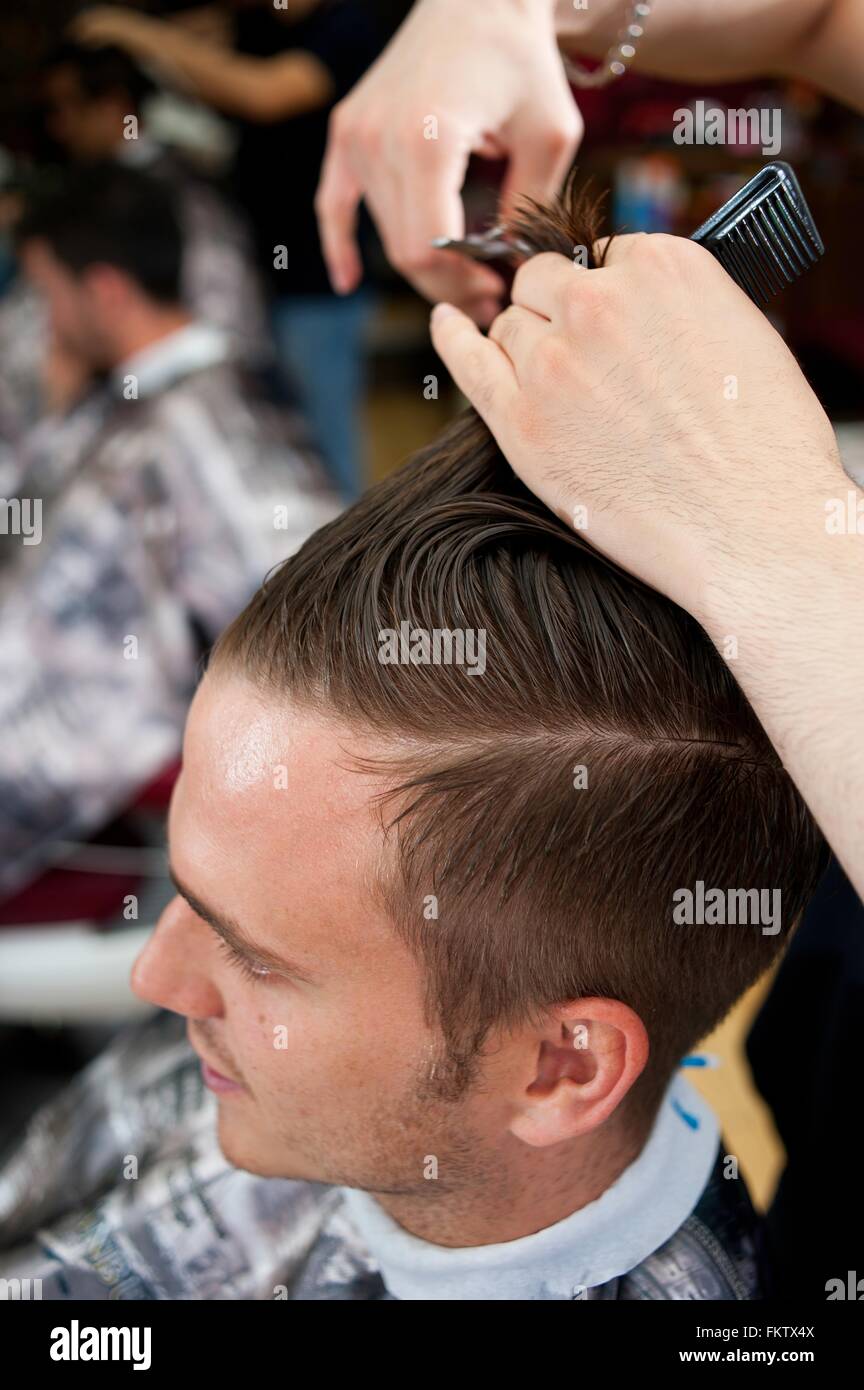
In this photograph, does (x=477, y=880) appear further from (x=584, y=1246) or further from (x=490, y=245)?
(x=490, y=245)

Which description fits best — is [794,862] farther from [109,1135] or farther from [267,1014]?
[109,1135]

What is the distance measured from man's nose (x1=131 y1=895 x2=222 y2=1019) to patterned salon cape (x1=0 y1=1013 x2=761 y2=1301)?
0.28 meters

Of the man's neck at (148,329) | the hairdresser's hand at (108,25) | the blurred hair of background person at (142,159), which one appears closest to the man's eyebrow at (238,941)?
the man's neck at (148,329)

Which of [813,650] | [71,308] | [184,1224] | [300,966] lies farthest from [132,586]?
[813,650]

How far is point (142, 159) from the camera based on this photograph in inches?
123

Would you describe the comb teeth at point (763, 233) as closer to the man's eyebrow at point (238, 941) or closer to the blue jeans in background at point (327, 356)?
the man's eyebrow at point (238, 941)

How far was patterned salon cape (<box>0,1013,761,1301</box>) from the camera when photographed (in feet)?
3.30

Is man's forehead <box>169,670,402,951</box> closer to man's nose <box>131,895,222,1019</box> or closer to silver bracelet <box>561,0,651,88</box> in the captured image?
man's nose <box>131,895,222,1019</box>

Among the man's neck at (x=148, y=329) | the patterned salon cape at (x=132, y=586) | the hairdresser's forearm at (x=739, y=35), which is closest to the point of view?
the hairdresser's forearm at (x=739, y=35)

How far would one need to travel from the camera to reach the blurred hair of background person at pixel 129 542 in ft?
7.16

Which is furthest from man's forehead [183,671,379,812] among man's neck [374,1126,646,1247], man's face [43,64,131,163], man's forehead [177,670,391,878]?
man's face [43,64,131,163]

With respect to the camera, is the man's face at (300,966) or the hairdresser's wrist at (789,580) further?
the man's face at (300,966)

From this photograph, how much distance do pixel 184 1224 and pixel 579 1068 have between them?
1.78ft

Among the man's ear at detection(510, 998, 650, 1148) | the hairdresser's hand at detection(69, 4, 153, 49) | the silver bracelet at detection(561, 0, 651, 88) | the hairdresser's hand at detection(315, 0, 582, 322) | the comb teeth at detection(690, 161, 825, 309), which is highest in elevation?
the hairdresser's hand at detection(69, 4, 153, 49)
